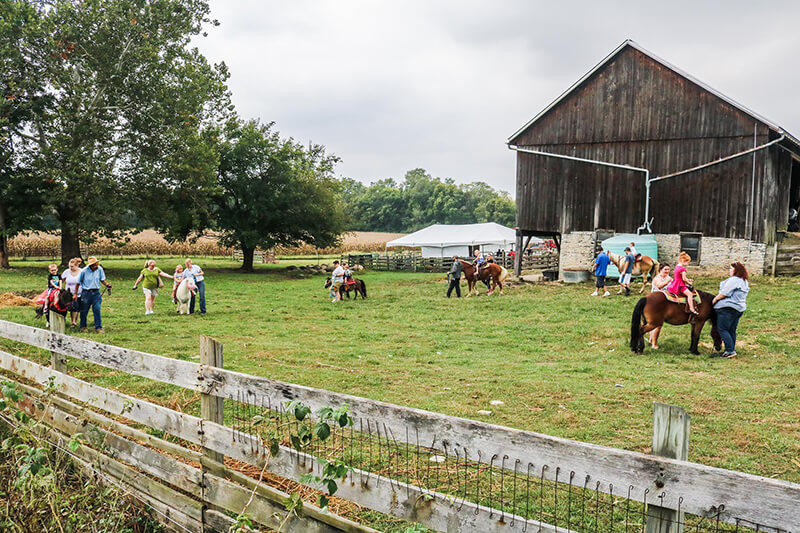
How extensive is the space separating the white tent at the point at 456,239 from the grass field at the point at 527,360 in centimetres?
2065

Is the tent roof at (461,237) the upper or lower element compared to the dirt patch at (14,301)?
upper

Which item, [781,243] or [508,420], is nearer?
[508,420]

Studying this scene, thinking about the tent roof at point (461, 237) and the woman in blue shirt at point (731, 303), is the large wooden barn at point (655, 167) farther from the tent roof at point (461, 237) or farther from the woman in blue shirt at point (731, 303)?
the tent roof at point (461, 237)

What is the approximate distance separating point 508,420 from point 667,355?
5.60m

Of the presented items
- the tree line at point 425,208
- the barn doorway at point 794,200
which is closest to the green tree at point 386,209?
the tree line at point 425,208

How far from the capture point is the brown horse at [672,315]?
10.9m

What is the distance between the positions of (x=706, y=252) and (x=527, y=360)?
14.9 meters

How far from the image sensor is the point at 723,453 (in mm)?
5820

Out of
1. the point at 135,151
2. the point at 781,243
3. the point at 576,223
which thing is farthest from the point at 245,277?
the point at 781,243

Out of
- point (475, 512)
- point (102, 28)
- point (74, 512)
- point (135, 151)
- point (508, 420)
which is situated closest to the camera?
point (475, 512)

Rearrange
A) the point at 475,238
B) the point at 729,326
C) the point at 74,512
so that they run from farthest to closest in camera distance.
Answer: the point at 475,238, the point at 729,326, the point at 74,512

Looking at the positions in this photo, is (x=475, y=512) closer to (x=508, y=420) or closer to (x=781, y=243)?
(x=508, y=420)

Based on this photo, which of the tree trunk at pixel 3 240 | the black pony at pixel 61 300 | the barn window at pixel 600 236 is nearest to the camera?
the black pony at pixel 61 300

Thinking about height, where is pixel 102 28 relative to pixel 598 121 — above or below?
above
